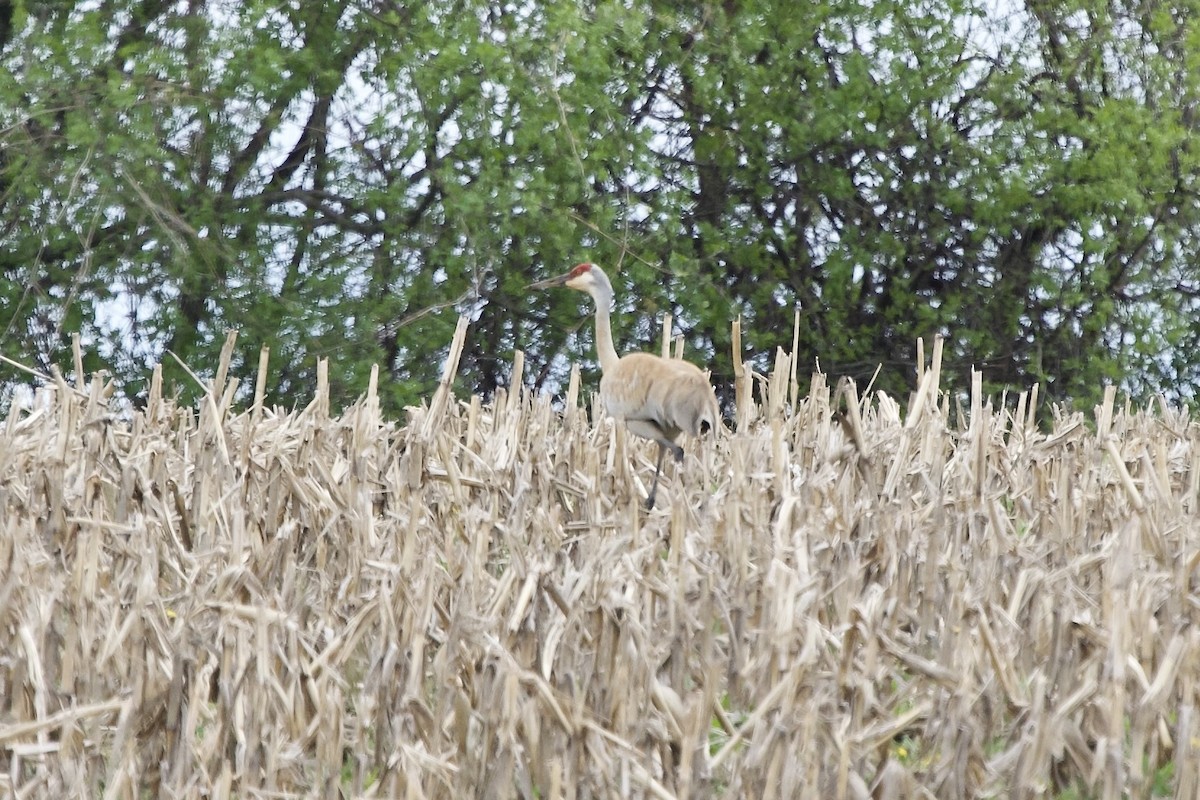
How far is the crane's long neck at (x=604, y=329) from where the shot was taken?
8.52 metres

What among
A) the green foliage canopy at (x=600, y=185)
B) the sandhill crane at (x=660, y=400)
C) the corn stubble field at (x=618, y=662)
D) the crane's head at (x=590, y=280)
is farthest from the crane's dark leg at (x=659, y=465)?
the green foliage canopy at (x=600, y=185)

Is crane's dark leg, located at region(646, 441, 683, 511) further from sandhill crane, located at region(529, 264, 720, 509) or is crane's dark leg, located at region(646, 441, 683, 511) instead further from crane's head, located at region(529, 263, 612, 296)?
crane's head, located at region(529, 263, 612, 296)

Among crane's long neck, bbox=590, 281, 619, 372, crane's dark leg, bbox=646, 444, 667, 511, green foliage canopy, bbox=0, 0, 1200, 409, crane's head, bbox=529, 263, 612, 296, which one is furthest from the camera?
green foliage canopy, bbox=0, 0, 1200, 409

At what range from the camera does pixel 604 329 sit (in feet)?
29.2

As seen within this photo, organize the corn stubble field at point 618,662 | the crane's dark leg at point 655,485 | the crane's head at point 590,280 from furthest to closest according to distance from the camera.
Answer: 1. the crane's head at point 590,280
2. the crane's dark leg at point 655,485
3. the corn stubble field at point 618,662

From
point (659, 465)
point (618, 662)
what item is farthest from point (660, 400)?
point (618, 662)

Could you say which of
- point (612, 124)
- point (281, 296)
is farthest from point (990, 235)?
point (281, 296)

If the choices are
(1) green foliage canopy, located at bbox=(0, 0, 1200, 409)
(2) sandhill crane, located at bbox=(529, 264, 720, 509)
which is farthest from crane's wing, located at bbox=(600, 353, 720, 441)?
(1) green foliage canopy, located at bbox=(0, 0, 1200, 409)

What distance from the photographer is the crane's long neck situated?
28.0 ft

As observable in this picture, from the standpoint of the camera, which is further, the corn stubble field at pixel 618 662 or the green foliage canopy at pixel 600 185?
the green foliage canopy at pixel 600 185

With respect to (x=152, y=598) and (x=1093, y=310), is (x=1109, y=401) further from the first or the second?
(x=1093, y=310)

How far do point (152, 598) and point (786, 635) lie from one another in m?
1.40

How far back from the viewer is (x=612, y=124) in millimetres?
13664

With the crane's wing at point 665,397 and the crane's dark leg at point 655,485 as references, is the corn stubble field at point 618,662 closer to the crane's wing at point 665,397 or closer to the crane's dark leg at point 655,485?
the crane's dark leg at point 655,485
